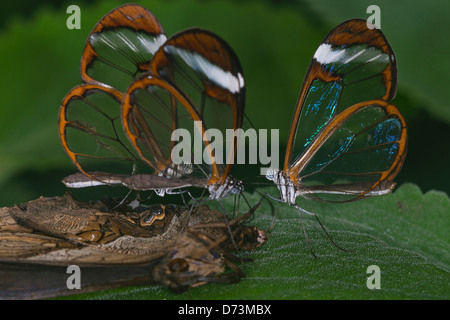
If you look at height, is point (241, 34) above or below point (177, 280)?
above

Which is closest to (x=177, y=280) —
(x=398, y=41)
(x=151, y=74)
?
(x=151, y=74)

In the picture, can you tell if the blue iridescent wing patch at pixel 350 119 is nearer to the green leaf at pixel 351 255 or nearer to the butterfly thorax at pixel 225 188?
the green leaf at pixel 351 255

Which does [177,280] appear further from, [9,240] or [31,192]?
[31,192]

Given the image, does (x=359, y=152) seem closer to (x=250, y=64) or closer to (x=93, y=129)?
(x=93, y=129)

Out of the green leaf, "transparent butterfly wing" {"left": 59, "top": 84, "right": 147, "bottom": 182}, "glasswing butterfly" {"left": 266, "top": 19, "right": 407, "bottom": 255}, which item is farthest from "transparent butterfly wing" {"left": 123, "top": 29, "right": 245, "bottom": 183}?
the green leaf

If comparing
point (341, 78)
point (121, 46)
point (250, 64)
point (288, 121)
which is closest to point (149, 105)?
point (121, 46)

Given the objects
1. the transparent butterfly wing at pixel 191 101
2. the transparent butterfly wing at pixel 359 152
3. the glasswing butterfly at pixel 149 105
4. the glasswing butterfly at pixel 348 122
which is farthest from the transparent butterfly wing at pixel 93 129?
the transparent butterfly wing at pixel 359 152

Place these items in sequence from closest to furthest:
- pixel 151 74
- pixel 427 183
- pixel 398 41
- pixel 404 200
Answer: pixel 151 74, pixel 404 200, pixel 398 41, pixel 427 183
